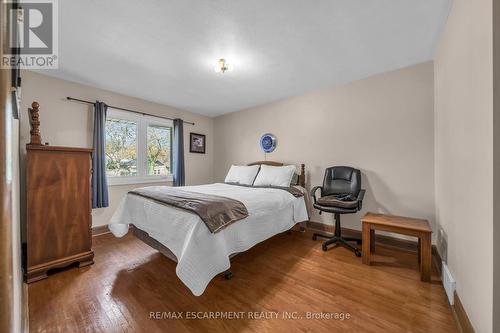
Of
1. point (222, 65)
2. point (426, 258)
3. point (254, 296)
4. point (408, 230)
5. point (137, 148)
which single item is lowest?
point (254, 296)

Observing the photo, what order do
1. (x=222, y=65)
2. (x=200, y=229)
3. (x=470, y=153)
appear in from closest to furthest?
(x=470, y=153)
(x=200, y=229)
(x=222, y=65)

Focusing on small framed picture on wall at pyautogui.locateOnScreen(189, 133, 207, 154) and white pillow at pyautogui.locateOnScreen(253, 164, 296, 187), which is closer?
white pillow at pyautogui.locateOnScreen(253, 164, 296, 187)

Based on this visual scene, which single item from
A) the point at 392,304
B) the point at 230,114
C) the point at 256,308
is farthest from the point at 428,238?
the point at 230,114

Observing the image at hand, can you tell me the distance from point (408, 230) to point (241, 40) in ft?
7.91

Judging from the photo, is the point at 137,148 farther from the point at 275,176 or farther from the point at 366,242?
the point at 366,242

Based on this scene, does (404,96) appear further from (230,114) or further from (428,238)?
(230,114)

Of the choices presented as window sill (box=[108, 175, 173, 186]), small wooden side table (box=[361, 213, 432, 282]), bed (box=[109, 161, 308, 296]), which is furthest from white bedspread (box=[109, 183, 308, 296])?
window sill (box=[108, 175, 173, 186])

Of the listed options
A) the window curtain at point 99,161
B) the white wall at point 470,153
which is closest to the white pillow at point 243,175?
the window curtain at point 99,161

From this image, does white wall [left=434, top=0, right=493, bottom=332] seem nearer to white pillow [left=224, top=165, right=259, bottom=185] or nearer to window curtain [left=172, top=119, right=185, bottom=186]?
white pillow [left=224, top=165, right=259, bottom=185]

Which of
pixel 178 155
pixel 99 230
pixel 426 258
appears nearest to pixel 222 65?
pixel 178 155

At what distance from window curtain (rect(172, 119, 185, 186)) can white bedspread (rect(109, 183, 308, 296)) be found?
160 centimetres

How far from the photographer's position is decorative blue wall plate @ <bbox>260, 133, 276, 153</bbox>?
3879mm

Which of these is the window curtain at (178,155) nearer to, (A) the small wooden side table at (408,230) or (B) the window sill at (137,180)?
(B) the window sill at (137,180)

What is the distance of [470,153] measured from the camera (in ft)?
4.23
